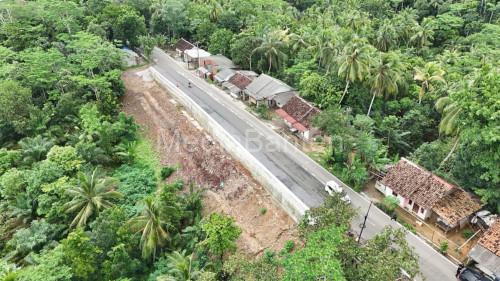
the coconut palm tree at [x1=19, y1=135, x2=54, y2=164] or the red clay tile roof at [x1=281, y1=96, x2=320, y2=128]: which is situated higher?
the red clay tile roof at [x1=281, y1=96, x2=320, y2=128]

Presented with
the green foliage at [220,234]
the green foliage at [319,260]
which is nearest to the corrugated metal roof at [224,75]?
the green foliage at [220,234]

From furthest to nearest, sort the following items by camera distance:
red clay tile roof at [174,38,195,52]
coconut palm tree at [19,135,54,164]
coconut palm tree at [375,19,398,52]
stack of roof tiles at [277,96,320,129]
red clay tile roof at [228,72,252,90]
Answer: red clay tile roof at [174,38,195,52] < coconut palm tree at [375,19,398,52] < red clay tile roof at [228,72,252,90] < stack of roof tiles at [277,96,320,129] < coconut palm tree at [19,135,54,164]

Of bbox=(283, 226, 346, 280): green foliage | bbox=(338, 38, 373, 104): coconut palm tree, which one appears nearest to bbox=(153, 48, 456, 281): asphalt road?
bbox=(283, 226, 346, 280): green foliage

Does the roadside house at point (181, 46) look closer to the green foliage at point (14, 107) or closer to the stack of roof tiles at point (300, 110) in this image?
the green foliage at point (14, 107)

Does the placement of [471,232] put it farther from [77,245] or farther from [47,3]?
[47,3]

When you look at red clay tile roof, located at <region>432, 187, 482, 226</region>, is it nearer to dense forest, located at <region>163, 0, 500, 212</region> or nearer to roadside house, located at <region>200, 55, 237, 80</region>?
dense forest, located at <region>163, 0, 500, 212</region>

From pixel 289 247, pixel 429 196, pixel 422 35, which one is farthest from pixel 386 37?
pixel 289 247
